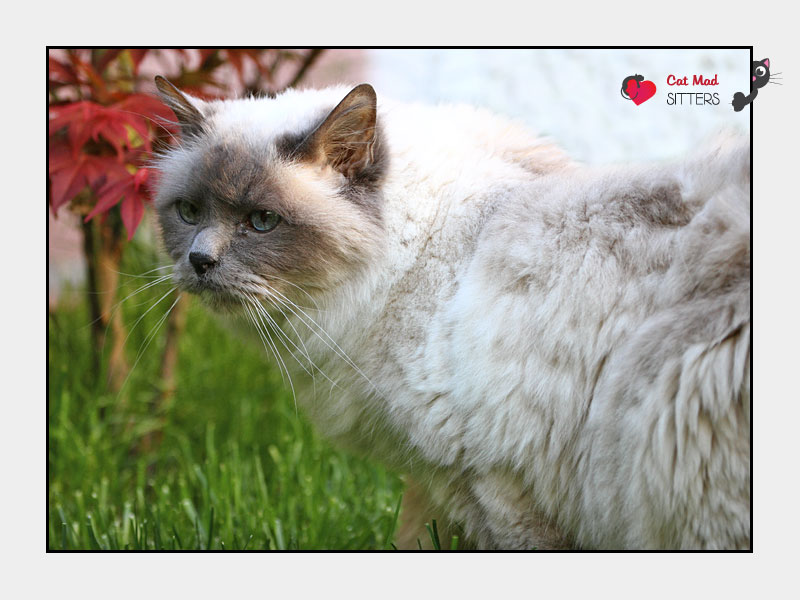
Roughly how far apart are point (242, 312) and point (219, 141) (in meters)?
0.39

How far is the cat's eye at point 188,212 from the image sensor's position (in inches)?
66.4

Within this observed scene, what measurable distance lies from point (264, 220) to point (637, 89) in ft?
3.10

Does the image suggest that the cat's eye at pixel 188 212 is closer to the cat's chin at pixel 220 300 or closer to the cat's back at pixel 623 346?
the cat's chin at pixel 220 300

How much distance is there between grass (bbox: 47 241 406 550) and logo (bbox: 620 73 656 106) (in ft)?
3.63

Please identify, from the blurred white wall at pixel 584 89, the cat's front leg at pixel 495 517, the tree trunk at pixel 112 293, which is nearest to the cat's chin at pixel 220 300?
the cat's front leg at pixel 495 517

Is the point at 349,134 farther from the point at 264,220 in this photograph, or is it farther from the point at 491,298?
the point at 491,298

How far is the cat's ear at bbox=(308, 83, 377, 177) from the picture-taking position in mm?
1529

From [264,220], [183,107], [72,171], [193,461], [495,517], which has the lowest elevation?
[193,461]

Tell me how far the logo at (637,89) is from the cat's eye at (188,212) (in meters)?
1.06

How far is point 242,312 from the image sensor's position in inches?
65.3

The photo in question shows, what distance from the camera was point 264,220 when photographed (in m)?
1.60

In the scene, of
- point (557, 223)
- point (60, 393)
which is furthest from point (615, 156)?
point (60, 393)
